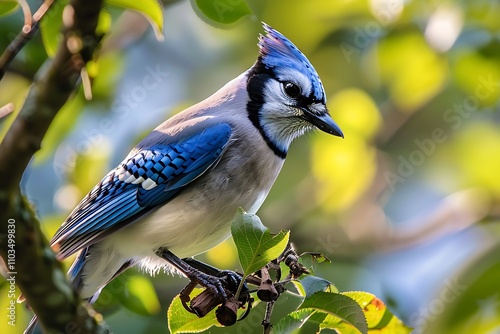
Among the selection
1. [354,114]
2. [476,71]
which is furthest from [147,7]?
[476,71]

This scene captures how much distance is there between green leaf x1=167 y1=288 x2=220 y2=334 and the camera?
224 cm

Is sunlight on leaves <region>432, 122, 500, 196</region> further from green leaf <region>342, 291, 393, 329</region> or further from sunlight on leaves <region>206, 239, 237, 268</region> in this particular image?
green leaf <region>342, 291, 393, 329</region>

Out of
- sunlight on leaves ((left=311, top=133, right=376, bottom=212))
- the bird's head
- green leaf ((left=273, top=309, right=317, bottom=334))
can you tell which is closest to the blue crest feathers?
the bird's head

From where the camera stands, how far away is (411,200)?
588 cm

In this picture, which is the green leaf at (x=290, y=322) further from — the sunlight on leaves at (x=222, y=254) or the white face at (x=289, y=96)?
the sunlight on leaves at (x=222, y=254)

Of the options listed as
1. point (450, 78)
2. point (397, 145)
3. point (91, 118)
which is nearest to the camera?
point (91, 118)

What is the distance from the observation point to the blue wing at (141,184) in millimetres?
2902

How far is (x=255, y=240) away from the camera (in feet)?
6.59

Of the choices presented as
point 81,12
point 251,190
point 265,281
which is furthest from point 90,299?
point 81,12

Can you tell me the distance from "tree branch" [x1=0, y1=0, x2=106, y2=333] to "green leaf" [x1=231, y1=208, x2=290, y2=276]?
1.57 ft

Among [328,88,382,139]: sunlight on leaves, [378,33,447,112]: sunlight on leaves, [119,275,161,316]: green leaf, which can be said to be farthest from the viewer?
[378,33,447,112]: sunlight on leaves

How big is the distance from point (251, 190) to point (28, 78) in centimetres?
121

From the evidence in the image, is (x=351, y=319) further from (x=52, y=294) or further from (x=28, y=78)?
(x=28, y=78)

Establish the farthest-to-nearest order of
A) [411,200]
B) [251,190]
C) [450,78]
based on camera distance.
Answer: [411,200] → [450,78] → [251,190]
